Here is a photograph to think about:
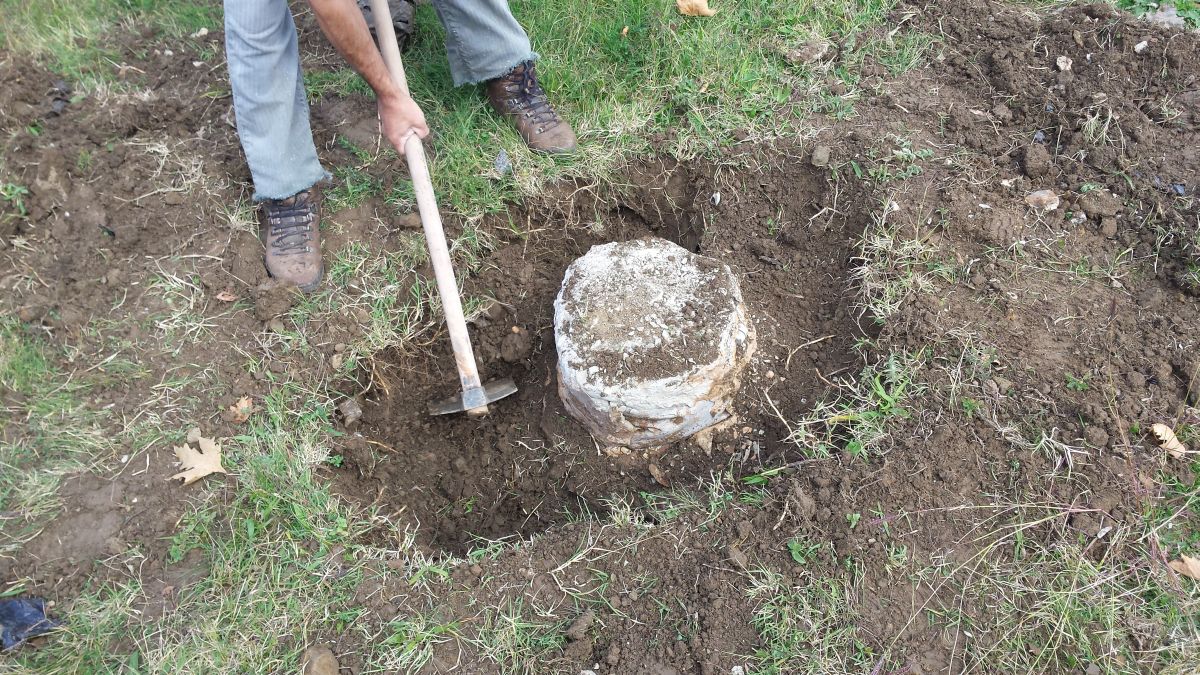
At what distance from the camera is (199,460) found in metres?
2.26

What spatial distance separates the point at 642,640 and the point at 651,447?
645 millimetres

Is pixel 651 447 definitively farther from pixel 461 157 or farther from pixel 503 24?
pixel 503 24

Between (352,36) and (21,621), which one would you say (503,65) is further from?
(21,621)

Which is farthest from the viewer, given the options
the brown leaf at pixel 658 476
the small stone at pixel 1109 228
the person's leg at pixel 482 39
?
the person's leg at pixel 482 39

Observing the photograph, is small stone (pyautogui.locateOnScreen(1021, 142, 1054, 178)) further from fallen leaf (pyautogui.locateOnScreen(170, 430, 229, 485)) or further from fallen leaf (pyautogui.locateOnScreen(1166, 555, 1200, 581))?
fallen leaf (pyautogui.locateOnScreen(170, 430, 229, 485))

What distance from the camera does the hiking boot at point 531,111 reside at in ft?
9.63

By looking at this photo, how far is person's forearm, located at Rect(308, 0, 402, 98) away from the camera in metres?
1.87

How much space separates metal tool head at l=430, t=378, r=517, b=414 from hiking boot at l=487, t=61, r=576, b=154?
1041 millimetres

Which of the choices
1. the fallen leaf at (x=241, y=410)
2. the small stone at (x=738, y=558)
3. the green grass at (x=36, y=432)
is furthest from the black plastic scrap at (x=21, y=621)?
the small stone at (x=738, y=558)

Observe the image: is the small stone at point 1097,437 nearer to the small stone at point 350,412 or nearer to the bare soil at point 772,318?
the bare soil at point 772,318

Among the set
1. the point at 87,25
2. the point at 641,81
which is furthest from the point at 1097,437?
the point at 87,25

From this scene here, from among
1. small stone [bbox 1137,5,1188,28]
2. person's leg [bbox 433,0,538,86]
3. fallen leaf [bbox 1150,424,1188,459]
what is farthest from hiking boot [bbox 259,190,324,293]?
small stone [bbox 1137,5,1188,28]

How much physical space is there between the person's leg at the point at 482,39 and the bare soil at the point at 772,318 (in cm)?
53

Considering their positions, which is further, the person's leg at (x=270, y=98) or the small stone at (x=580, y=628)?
the person's leg at (x=270, y=98)
